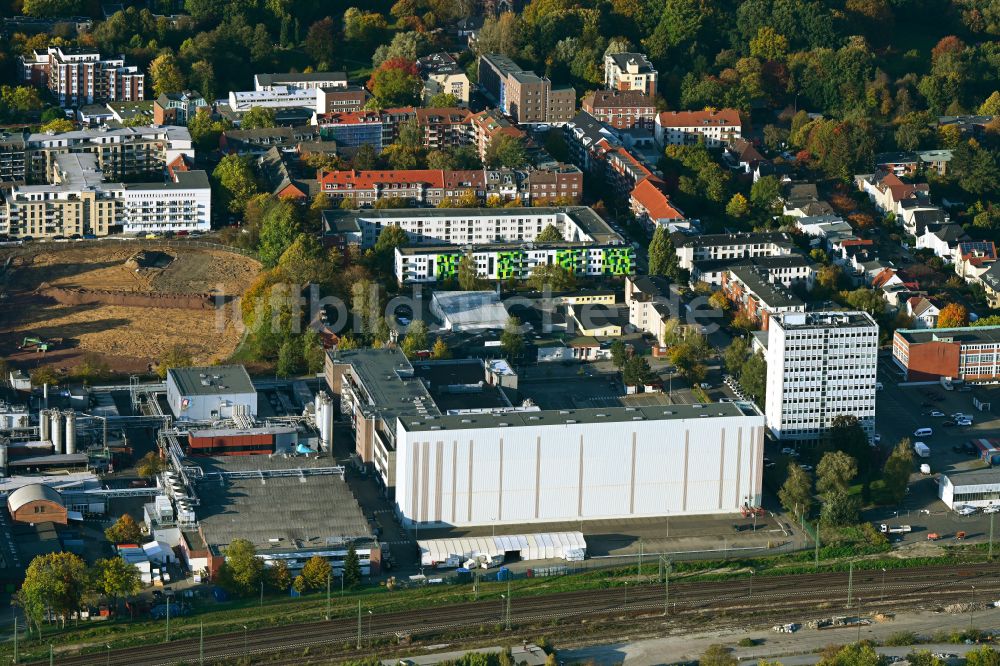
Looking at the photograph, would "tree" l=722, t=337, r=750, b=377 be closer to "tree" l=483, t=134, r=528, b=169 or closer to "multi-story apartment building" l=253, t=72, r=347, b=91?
"tree" l=483, t=134, r=528, b=169

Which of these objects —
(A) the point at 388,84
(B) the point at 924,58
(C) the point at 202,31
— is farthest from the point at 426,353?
(B) the point at 924,58

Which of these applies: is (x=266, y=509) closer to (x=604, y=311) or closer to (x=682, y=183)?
(x=604, y=311)

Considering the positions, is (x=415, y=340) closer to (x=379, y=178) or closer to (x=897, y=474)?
(x=379, y=178)

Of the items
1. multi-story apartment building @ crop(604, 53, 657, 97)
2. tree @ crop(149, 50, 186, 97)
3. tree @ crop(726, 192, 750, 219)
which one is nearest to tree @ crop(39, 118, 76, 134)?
tree @ crop(149, 50, 186, 97)

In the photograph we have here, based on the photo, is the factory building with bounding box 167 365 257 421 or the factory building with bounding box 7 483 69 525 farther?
the factory building with bounding box 167 365 257 421

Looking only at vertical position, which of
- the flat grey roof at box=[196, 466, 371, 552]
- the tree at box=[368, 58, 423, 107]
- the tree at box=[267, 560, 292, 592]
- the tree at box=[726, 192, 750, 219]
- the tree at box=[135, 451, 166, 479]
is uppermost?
the tree at box=[368, 58, 423, 107]

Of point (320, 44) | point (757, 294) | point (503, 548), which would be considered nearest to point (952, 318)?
point (757, 294)
